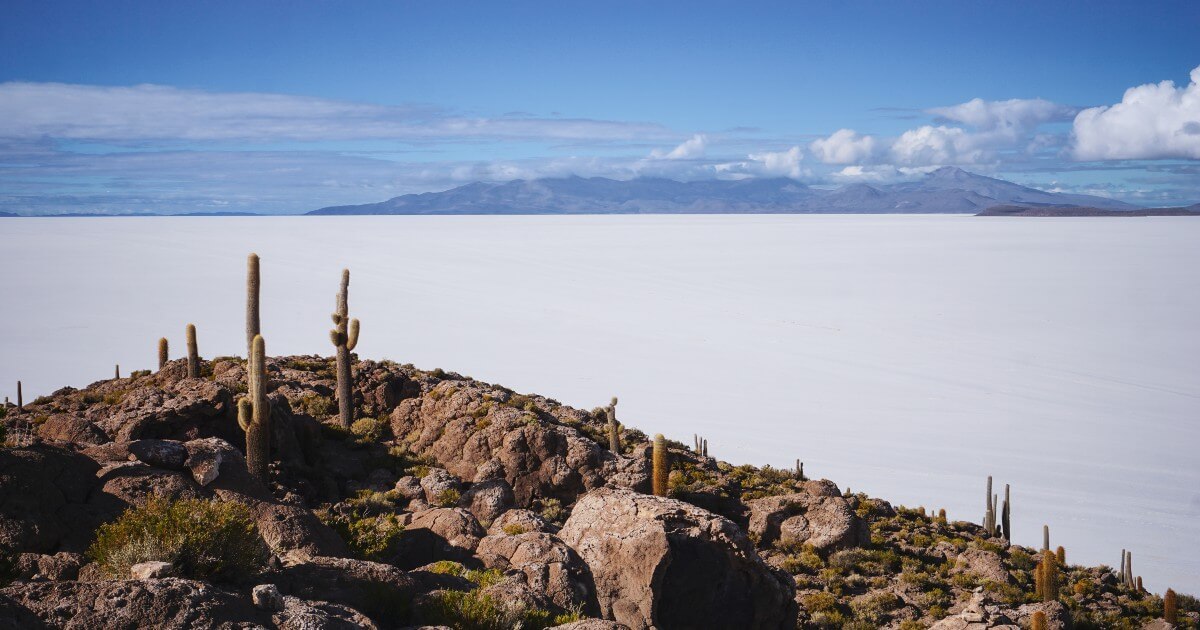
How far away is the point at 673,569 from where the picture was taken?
9680 millimetres

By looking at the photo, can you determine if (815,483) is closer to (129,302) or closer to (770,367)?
(770,367)

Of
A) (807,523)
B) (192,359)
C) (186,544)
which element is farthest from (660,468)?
(192,359)

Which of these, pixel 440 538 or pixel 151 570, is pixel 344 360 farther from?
pixel 151 570

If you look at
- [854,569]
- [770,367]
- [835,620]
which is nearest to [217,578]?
[835,620]

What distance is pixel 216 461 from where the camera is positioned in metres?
10.0

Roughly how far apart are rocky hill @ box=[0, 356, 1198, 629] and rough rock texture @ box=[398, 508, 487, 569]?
32mm

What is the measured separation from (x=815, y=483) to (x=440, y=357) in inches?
1067

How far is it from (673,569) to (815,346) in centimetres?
3837

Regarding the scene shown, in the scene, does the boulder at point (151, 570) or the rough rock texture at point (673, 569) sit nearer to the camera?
the boulder at point (151, 570)

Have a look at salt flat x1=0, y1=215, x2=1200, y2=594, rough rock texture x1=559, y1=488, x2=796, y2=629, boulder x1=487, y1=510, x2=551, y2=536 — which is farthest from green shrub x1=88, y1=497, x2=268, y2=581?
salt flat x1=0, y1=215, x2=1200, y2=594

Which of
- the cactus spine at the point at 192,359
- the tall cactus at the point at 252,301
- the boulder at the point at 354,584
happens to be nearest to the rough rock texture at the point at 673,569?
the boulder at the point at 354,584

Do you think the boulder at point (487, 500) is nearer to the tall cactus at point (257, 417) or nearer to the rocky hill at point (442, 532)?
the rocky hill at point (442, 532)

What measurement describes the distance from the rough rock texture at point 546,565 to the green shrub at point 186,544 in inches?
104

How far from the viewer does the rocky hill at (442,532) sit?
21.4 feet
